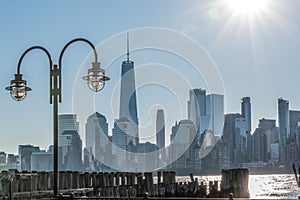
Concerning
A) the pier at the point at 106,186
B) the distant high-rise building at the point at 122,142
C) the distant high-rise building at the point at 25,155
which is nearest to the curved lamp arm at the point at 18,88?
the pier at the point at 106,186

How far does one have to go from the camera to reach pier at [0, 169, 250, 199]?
83.3ft

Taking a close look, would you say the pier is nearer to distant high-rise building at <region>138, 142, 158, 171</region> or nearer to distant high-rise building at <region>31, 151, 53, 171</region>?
distant high-rise building at <region>31, 151, 53, 171</region>

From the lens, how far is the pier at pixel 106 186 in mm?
25391

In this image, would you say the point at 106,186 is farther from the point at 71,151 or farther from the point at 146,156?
the point at 146,156

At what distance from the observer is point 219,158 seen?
171m

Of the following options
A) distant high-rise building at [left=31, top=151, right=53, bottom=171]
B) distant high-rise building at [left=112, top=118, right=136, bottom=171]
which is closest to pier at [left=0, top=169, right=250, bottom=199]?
distant high-rise building at [left=31, top=151, right=53, bottom=171]

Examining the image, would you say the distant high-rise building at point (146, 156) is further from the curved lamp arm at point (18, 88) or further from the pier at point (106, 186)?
the curved lamp arm at point (18, 88)

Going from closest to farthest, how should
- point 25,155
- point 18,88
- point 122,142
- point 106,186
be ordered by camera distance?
point 18,88, point 106,186, point 25,155, point 122,142

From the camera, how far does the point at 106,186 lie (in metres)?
37.9

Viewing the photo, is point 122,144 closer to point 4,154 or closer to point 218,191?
point 218,191

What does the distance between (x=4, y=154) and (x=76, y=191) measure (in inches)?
184

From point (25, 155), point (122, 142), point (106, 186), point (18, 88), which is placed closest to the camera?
point (18, 88)

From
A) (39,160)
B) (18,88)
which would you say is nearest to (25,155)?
(39,160)

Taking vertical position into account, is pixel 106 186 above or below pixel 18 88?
below
